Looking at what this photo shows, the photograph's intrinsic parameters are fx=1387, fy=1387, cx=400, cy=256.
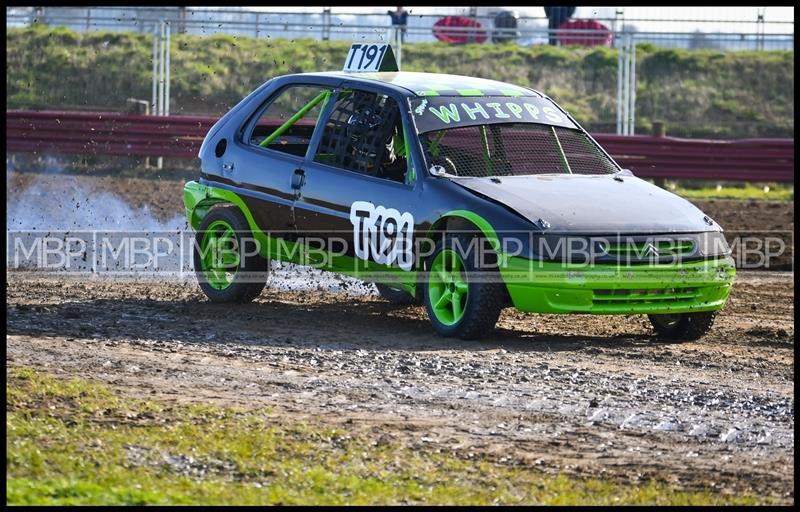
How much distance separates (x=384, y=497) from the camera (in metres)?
5.34

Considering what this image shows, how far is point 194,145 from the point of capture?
20125 millimetres

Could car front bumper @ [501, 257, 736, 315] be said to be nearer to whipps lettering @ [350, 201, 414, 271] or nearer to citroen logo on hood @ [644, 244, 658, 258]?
citroen logo on hood @ [644, 244, 658, 258]

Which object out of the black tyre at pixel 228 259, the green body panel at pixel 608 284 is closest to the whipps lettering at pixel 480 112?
the green body panel at pixel 608 284

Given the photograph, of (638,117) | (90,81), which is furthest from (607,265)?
(90,81)

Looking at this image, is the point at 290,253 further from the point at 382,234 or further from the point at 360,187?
the point at 382,234

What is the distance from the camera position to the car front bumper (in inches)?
330

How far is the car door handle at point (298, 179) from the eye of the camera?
378 inches

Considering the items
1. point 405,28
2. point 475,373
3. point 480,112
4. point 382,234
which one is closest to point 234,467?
point 475,373

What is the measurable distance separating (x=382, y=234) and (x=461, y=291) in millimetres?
739

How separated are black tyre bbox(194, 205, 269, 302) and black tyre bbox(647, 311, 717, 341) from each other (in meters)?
2.89

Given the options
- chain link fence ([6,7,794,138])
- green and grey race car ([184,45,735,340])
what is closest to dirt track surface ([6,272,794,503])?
green and grey race car ([184,45,735,340])

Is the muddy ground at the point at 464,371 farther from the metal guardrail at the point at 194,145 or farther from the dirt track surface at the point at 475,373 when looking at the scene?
the metal guardrail at the point at 194,145

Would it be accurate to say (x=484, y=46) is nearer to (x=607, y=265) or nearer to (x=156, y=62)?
(x=156, y=62)

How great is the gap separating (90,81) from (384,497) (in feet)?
80.3
